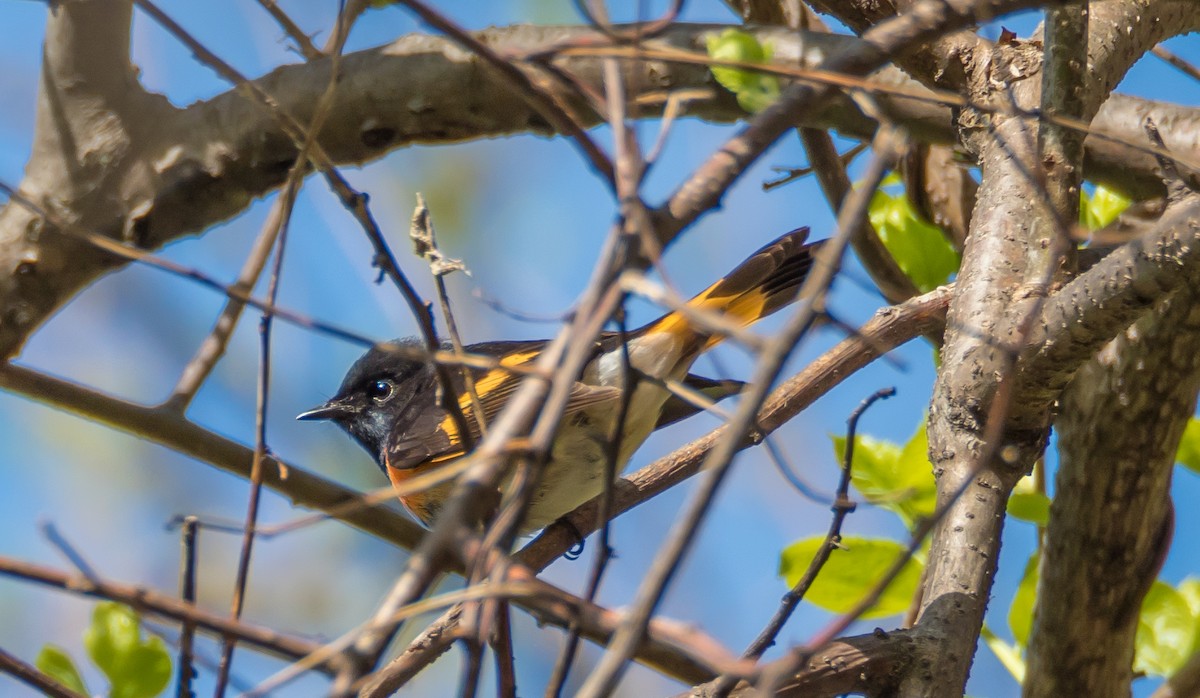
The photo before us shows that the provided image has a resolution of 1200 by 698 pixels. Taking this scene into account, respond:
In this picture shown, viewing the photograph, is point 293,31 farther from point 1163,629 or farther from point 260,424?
point 1163,629

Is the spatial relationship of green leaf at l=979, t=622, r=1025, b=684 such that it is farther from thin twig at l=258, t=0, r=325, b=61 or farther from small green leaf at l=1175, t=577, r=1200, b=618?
thin twig at l=258, t=0, r=325, b=61

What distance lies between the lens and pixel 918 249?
263cm

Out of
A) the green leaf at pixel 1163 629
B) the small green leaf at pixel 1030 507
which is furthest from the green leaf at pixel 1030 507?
the green leaf at pixel 1163 629

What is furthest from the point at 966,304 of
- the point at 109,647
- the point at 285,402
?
the point at 285,402

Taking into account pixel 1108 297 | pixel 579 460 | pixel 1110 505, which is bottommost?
pixel 1108 297

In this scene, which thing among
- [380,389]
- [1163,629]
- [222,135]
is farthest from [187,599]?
[380,389]

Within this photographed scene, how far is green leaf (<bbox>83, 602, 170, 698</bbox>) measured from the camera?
62.3 inches

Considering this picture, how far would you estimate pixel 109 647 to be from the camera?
5.19 feet

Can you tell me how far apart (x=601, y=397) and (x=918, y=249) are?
0.88 m

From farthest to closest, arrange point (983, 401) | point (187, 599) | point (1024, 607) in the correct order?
point (1024, 607), point (983, 401), point (187, 599)

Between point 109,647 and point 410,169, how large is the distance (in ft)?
19.3

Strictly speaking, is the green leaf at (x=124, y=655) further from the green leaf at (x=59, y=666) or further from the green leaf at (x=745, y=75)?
the green leaf at (x=745, y=75)

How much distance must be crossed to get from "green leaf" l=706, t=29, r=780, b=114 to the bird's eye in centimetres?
238

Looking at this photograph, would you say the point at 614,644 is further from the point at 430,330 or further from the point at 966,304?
the point at 966,304
